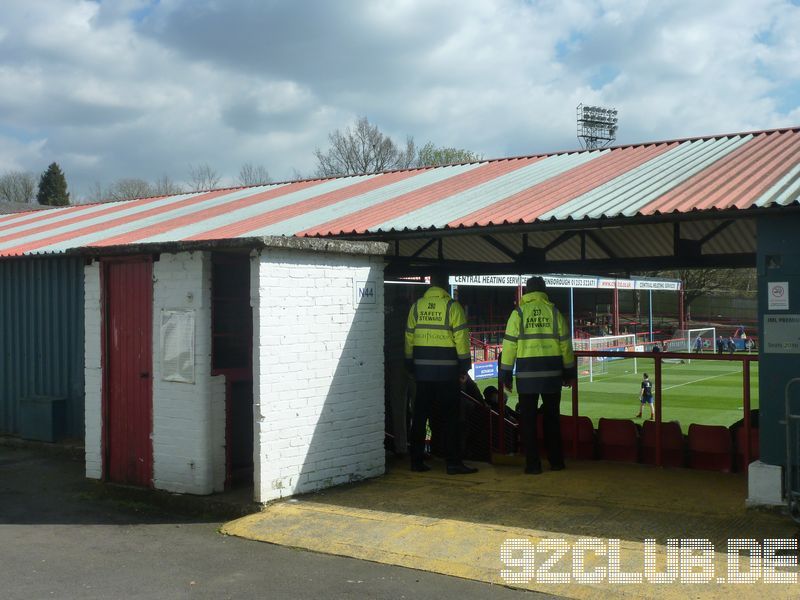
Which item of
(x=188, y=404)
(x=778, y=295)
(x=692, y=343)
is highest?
(x=778, y=295)

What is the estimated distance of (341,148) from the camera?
62.4 metres

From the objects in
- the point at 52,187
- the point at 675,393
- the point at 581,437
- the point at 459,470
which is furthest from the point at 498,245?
the point at 52,187

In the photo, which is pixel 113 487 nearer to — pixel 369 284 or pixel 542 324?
pixel 369 284

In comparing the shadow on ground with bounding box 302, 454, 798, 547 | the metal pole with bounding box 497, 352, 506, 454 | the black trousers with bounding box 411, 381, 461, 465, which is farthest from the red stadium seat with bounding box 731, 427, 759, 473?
the black trousers with bounding box 411, 381, 461, 465

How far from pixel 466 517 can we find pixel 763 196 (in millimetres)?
3644

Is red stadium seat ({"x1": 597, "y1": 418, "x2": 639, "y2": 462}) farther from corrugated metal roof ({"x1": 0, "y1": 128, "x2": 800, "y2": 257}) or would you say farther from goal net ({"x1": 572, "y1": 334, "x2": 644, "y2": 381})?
goal net ({"x1": 572, "y1": 334, "x2": 644, "y2": 381})

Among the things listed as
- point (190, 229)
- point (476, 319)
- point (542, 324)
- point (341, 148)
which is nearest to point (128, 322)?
point (190, 229)

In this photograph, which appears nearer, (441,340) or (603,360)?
(441,340)

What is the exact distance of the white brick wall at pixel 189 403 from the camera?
7.70 meters

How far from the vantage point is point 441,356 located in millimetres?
8250

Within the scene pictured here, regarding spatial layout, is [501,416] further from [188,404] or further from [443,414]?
[188,404]

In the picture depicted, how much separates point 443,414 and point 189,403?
102 inches

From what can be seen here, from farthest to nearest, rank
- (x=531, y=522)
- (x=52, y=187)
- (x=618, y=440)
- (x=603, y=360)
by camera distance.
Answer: (x=52, y=187), (x=603, y=360), (x=618, y=440), (x=531, y=522)

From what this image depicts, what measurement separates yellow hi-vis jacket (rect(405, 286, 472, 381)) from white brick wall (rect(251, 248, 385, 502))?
48cm
